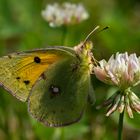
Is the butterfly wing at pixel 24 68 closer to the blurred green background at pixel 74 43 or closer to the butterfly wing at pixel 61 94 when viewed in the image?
the butterfly wing at pixel 61 94

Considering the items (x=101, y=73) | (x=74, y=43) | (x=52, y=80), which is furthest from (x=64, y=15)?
(x=101, y=73)

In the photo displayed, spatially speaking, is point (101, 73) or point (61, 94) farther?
point (61, 94)

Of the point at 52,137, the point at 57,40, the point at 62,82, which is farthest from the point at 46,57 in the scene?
the point at 57,40

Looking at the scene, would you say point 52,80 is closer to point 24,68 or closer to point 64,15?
point 24,68

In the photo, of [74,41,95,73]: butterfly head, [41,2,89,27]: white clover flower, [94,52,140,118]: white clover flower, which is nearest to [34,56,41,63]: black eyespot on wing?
[74,41,95,73]: butterfly head

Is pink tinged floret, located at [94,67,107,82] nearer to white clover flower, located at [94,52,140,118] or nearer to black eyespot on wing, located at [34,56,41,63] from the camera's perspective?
white clover flower, located at [94,52,140,118]

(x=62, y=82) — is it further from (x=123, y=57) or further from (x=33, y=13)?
(x=33, y=13)
